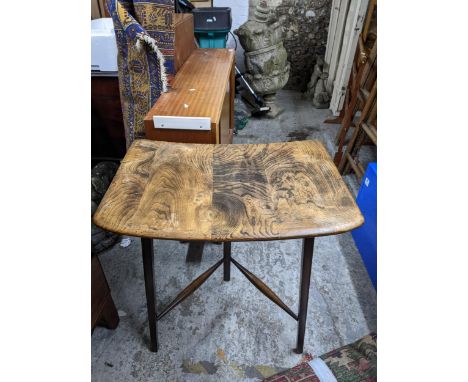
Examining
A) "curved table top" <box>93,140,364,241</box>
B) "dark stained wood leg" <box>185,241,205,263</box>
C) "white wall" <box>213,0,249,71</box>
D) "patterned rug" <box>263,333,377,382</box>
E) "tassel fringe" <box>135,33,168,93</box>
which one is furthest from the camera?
"white wall" <box>213,0,249,71</box>

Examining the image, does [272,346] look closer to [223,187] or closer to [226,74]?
[223,187]

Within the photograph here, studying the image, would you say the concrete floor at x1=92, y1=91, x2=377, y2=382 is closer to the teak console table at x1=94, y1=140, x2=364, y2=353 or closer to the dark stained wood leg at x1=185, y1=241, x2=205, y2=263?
the dark stained wood leg at x1=185, y1=241, x2=205, y2=263

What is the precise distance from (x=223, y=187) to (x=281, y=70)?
9.95 feet

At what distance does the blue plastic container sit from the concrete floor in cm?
8

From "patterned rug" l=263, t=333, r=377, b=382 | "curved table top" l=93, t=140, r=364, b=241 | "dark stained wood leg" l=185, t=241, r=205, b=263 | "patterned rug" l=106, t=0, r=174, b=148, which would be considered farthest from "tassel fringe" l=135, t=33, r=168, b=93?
"patterned rug" l=263, t=333, r=377, b=382

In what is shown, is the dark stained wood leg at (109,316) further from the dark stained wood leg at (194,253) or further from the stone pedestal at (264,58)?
the stone pedestal at (264,58)

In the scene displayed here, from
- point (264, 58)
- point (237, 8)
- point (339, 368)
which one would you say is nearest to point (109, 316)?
point (339, 368)

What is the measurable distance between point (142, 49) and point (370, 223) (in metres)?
1.45

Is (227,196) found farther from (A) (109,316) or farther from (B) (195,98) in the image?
(A) (109,316)

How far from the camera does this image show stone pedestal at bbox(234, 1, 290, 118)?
334 cm

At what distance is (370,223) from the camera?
1.70 meters

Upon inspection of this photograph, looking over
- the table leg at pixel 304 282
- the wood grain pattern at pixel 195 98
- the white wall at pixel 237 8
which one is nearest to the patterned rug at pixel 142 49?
the wood grain pattern at pixel 195 98

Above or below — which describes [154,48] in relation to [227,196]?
above

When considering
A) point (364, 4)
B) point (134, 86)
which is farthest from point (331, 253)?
point (364, 4)
